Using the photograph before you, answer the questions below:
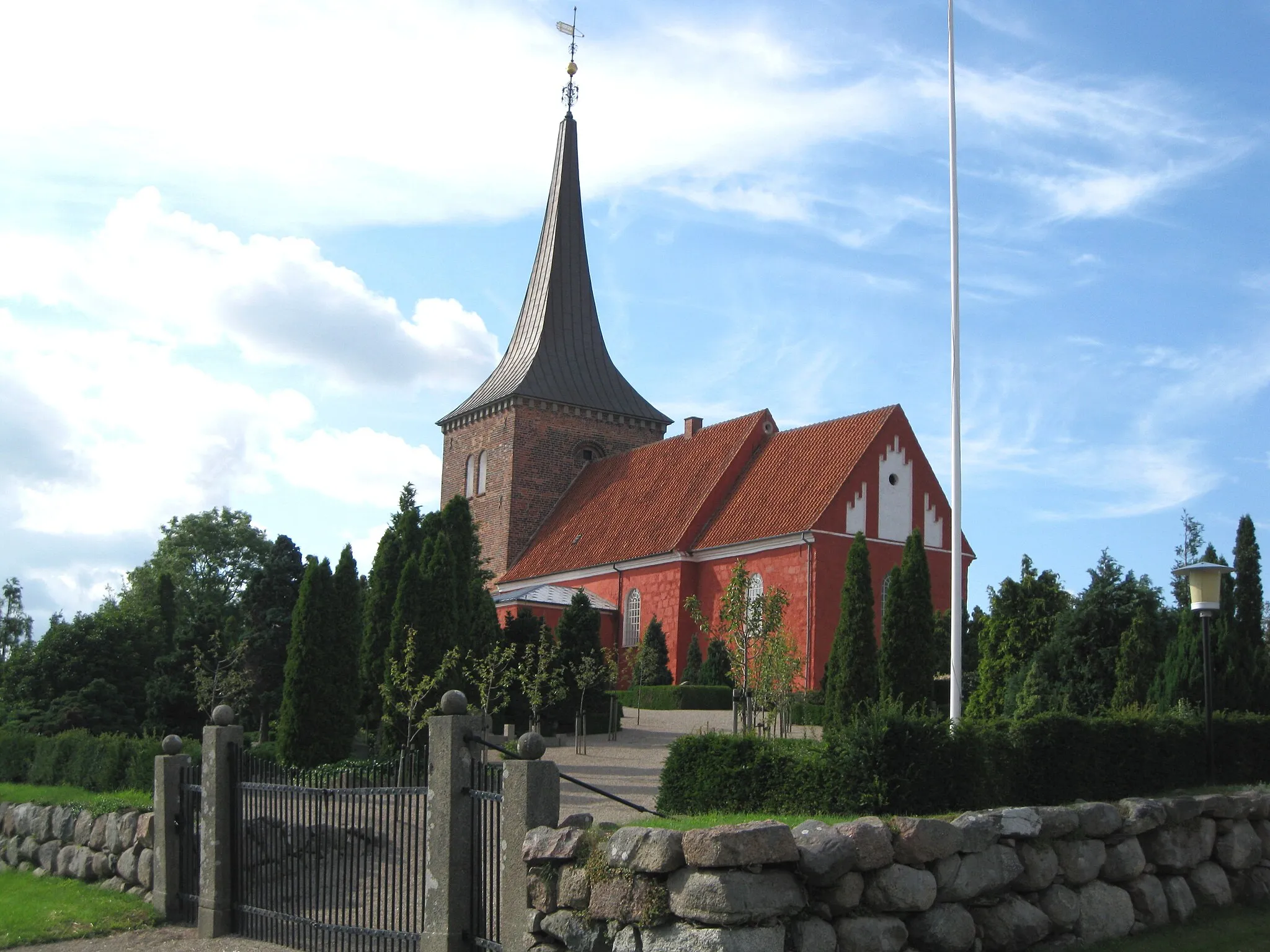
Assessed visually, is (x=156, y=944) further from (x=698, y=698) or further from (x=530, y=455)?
(x=530, y=455)

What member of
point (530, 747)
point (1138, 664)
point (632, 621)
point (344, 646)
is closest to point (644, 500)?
point (632, 621)

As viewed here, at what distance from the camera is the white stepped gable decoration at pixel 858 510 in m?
29.5

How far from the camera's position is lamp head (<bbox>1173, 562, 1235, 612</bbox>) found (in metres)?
12.1

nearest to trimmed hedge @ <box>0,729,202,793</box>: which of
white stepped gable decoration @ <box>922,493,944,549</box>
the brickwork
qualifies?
white stepped gable decoration @ <box>922,493,944,549</box>

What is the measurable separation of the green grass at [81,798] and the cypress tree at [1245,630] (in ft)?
41.4

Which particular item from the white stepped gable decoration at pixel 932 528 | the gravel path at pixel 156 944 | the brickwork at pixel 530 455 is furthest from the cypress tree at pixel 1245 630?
the brickwork at pixel 530 455

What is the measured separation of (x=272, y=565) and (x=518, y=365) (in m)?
20.3

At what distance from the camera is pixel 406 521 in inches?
772

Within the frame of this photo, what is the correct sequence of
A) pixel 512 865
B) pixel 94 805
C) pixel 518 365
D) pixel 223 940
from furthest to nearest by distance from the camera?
pixel 518 365, pixel 94 805, pixel 223 940, pixel 512 865

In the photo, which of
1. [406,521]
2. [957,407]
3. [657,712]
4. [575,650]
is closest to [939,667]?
[657,712]

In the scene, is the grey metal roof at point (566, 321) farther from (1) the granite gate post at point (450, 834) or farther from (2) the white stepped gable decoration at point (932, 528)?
(1) the granite gate post at point (450, 834)

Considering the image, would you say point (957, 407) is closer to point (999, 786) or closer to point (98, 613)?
point (999, 786)

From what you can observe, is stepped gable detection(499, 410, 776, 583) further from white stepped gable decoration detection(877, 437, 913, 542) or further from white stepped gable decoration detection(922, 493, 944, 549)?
white stepped gable decoration detection(922, 493, 944, 549)

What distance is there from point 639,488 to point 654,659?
7788mm
